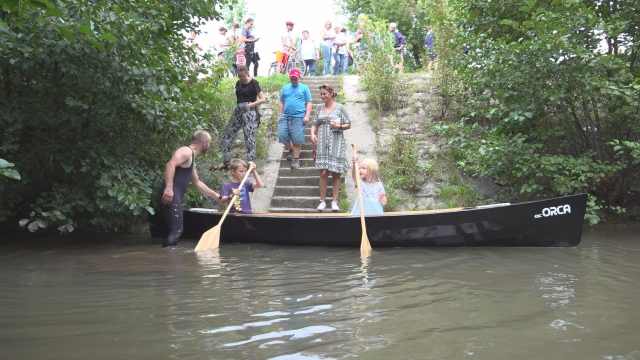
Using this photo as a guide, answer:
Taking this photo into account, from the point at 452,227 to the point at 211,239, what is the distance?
3.32 m

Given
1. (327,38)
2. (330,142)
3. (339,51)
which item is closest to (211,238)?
(330,142)

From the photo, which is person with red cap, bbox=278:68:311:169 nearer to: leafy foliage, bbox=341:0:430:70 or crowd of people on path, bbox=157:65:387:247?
crowd of people on path, bbox=157:65:387:247

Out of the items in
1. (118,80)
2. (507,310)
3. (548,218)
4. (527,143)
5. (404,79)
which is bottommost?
(507,310)

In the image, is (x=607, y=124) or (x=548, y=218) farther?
(x=607, y=124)

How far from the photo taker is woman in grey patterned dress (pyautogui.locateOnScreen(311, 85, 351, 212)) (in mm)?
10386

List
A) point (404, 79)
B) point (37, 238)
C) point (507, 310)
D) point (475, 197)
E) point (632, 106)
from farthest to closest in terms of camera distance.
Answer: point (404, 79)
point (475, 197)
point (37, 238)
point (632, 106)
point (507, 310)

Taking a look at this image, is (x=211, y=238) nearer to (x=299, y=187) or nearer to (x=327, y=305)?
(x=299, y=187)

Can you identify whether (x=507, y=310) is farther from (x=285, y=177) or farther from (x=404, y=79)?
(x=404, y=79)

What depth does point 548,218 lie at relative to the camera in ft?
25.4

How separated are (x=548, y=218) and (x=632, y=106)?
2.98 metres

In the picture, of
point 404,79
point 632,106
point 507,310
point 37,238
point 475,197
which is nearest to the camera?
point 507,310

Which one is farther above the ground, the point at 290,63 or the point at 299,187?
the point at 290,63

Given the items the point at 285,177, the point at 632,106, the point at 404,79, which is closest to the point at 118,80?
the point at 285,177

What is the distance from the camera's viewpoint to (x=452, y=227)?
26.1 feet
